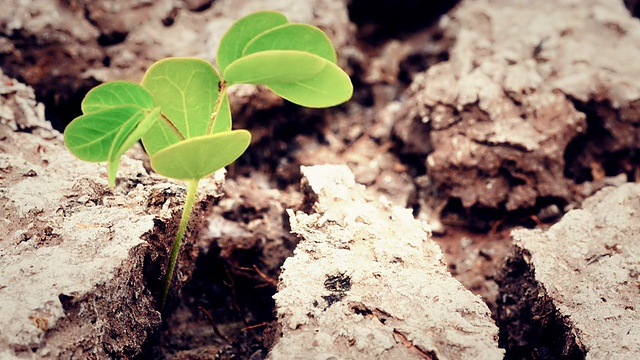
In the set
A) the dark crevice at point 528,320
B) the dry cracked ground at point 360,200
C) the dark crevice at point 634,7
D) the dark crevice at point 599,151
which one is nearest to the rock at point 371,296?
the dry cracked ground at point 360,200

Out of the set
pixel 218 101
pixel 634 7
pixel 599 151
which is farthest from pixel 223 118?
pixel 634 7

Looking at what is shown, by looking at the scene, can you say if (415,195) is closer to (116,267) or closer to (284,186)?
(284,186)

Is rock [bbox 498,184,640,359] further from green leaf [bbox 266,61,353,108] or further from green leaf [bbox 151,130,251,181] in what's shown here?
green leaf [bbox 151,130,251,181]

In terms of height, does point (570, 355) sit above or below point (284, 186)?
above

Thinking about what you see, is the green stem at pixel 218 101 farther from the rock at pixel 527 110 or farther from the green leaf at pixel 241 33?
the rock at pixel 527 110

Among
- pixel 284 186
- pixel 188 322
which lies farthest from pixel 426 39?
pixel 188 322
